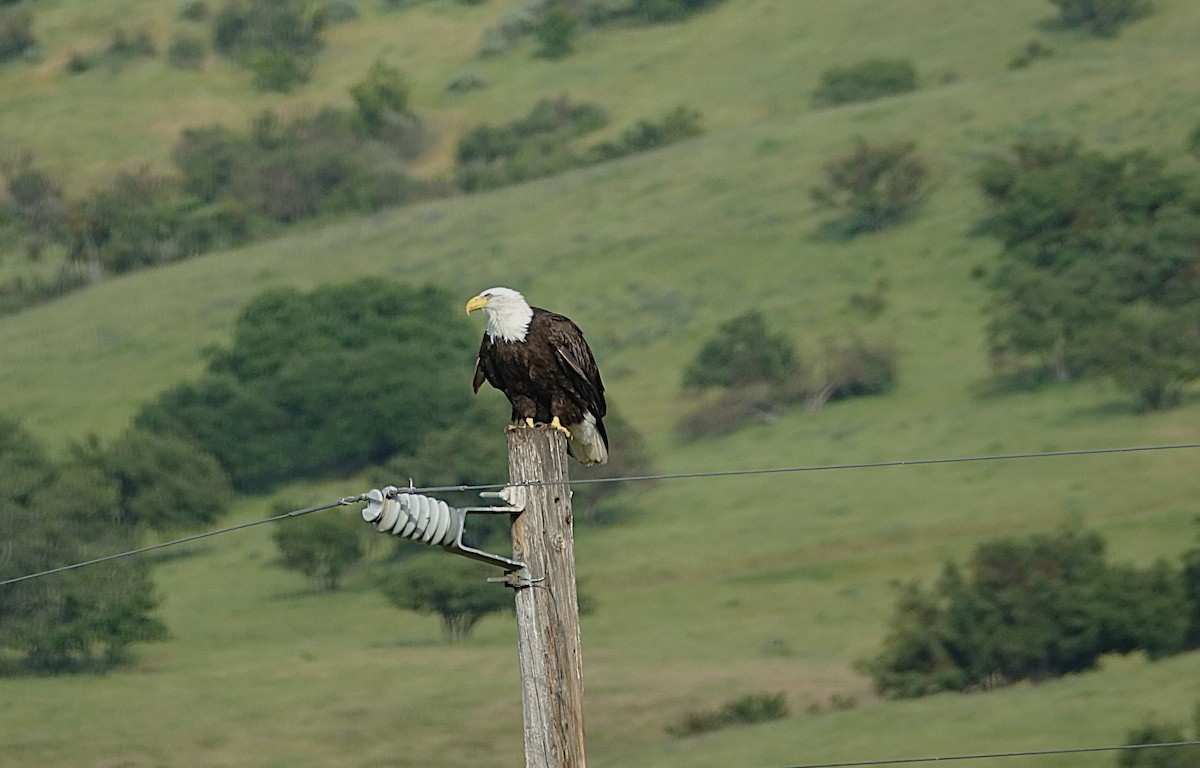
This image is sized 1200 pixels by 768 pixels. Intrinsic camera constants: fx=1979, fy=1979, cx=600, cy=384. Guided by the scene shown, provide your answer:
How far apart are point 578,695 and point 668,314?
61987mm

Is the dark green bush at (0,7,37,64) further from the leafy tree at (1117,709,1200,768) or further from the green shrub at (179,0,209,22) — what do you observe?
the leafy tree at (1117,709,1200,768)

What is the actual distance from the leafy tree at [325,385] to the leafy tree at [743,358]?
33.1 ft

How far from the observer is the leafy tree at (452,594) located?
152 ft

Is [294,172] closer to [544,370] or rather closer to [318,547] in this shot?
[318,547]

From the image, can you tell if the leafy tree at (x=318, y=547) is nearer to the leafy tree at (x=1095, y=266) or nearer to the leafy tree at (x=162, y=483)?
the leafy tree at (x=162, y=483)

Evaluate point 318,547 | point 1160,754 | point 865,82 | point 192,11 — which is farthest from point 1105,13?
point 1160,754

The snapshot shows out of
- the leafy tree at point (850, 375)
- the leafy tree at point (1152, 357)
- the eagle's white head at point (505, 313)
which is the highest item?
the leafy tree at point (850, 375)

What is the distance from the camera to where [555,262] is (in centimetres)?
7675

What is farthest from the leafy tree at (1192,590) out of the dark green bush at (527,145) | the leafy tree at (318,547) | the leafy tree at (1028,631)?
the dark green bush at (527,145)

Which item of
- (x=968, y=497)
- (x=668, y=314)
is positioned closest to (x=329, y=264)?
(x=668, y=314)

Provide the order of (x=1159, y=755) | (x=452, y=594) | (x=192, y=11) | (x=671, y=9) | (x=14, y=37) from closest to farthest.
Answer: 1. (x=1159, y=755)
2. (x=452, y=594)
3. (x=671, y=9)
4. (x=14, y=37)
5. (x=192, y=11)

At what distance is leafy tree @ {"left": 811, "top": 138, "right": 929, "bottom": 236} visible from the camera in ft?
245

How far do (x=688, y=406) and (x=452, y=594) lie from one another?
61.5 feet

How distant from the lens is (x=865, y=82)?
96.6 metres
